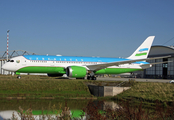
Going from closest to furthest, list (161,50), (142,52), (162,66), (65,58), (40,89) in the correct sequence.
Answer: (40,89)
(65,58)
(142,52)
(161,50)
(162,66)

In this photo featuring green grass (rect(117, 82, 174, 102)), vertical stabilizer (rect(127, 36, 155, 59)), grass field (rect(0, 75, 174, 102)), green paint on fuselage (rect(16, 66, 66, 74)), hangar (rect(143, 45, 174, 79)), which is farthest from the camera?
hangar (rect(143, 45, 174, 79))

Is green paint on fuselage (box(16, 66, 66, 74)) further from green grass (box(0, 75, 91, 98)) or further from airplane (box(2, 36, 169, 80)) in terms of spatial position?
green grass (box(0, 75, 91, 98))

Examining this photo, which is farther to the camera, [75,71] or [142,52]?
[142,52]

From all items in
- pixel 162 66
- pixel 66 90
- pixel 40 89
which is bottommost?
pixel 66 90

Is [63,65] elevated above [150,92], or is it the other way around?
[63,65]

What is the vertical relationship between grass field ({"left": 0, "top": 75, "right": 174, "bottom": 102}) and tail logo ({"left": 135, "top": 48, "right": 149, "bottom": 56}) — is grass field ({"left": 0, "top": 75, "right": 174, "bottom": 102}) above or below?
below

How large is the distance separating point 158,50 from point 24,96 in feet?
151

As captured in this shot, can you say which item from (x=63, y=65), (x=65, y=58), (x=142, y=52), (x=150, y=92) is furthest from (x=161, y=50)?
(x=150, y=92)

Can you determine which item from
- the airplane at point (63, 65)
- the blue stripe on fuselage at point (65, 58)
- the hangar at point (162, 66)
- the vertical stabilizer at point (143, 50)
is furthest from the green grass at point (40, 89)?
the hangar at point (162, 66)

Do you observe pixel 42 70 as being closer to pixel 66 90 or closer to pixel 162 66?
pixel 66 90

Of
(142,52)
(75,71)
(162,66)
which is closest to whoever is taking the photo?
(75,71)

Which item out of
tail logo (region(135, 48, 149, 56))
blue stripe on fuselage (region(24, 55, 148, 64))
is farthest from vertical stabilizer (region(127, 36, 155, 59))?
blue stripe on fuselage (region(24, 55, 148, 64))

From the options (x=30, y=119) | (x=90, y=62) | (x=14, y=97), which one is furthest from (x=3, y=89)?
(x=30, y=119)

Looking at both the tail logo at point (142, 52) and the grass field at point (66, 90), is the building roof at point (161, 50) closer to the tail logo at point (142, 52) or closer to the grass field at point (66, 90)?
the tail logo at point (142, 52)
